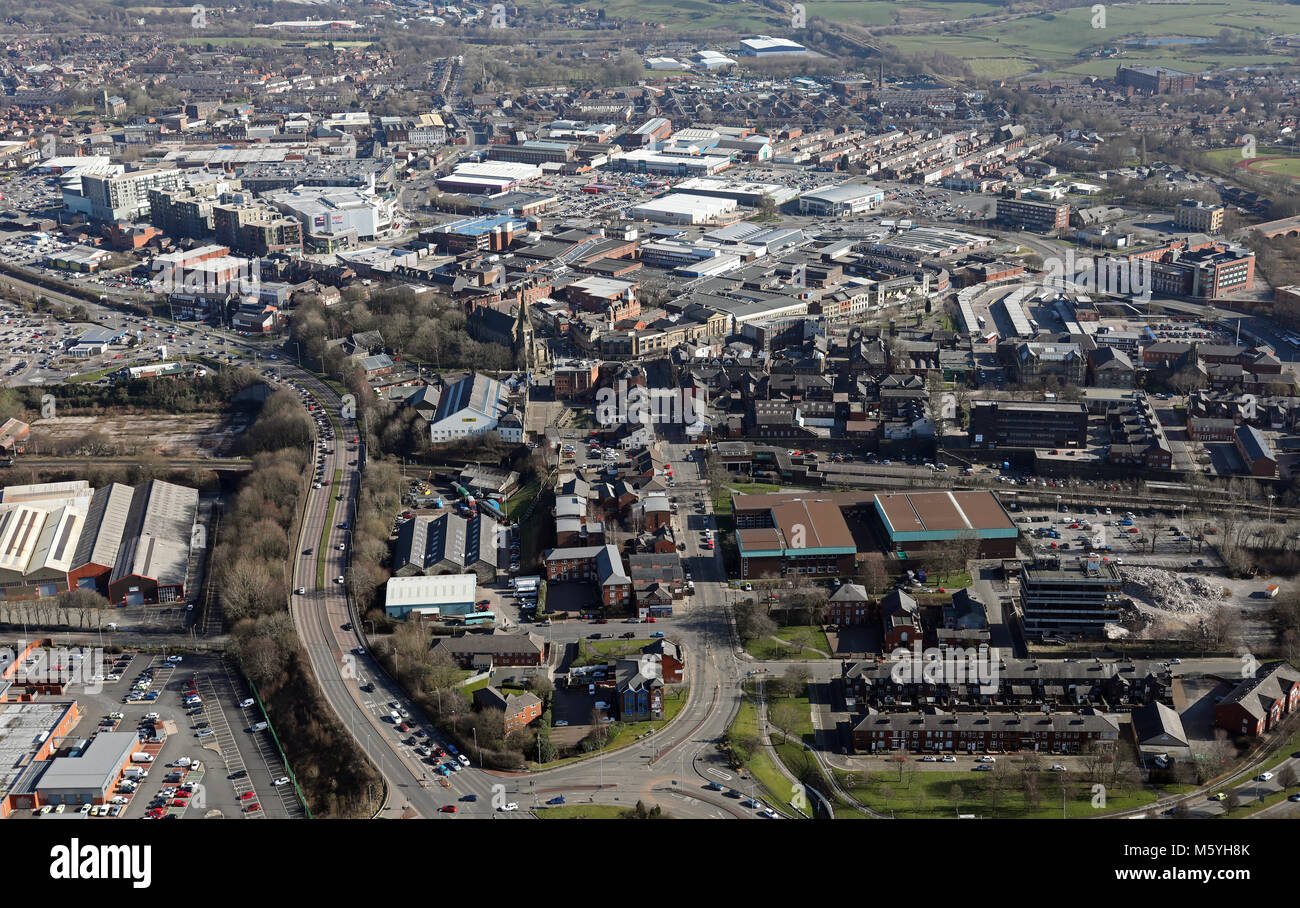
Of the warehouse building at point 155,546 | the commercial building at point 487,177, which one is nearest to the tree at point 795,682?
the warehouse building at point 155,546

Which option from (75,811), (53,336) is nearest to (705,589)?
(75,811)

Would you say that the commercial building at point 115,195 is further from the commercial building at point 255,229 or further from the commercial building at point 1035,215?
the commercial building at point 1035,215

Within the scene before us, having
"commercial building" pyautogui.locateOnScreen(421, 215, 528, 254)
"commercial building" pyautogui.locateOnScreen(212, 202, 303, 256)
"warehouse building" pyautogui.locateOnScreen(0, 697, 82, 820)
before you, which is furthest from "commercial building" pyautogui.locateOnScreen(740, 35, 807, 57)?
"warehouse building" pyautogui.locateOnScreen(0, 697, 82, 820)

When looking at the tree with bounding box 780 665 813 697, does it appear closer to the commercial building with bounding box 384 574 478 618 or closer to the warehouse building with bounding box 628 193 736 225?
the commercial building with bounding box 384 574 478 618

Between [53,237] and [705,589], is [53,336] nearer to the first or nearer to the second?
[53,237]
